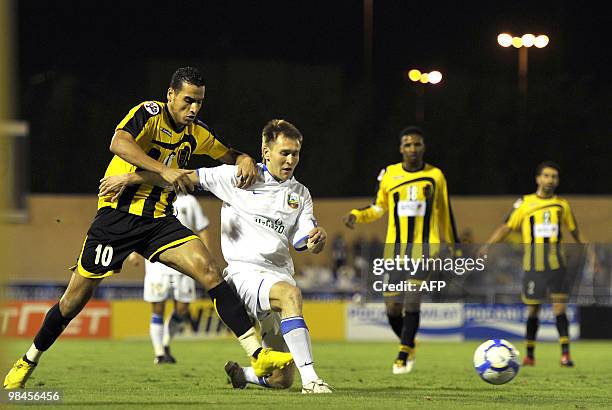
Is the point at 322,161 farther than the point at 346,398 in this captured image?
Yes

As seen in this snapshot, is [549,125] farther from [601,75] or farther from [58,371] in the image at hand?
[58,371]

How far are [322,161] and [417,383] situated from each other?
18.5m

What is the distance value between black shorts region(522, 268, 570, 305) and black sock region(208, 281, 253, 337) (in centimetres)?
602

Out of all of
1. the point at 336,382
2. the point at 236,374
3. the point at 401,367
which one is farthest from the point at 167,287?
the point at 236,374

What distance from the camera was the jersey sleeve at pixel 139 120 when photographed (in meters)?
6.89

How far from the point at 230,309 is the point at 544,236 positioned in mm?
6123

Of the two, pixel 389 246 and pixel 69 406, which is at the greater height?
pixel 389 246

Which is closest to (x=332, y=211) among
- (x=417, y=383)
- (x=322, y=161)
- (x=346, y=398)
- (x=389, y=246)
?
(x=322, y=161)

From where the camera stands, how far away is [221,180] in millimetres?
7086

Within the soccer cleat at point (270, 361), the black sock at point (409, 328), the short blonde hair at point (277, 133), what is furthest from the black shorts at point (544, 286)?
the soccer cleat at point (270, 361)

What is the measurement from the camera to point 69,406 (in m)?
5.90

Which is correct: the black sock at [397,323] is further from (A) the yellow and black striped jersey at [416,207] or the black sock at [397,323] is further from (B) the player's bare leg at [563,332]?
(B) the player's bare leg at [563,332]

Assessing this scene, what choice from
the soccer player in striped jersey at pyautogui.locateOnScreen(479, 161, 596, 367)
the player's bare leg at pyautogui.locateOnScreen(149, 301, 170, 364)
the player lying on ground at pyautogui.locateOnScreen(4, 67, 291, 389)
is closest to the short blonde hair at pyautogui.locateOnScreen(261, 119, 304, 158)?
the player lying on ground at pyautogui.locateOnScreen(4, 67, 291, 389)

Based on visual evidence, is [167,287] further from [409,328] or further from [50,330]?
[50,330]
